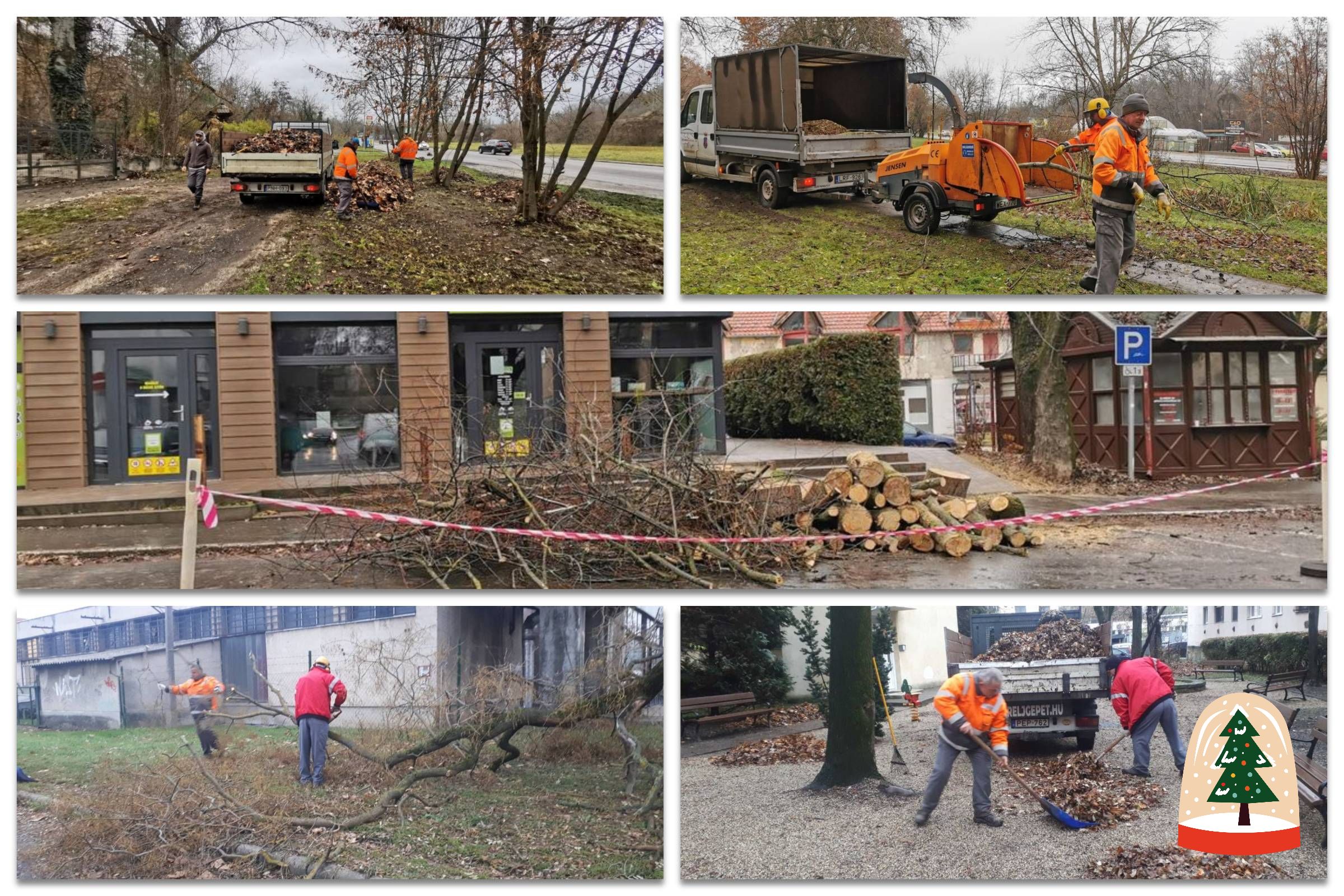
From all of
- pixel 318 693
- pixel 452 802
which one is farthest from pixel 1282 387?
pixel 318 693

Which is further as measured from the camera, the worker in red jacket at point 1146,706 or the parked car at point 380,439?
the parked car at point 380,439

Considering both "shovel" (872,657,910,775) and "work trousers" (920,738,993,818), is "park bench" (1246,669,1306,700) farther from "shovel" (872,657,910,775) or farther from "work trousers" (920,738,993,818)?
"shovel" (872,657,910,775)

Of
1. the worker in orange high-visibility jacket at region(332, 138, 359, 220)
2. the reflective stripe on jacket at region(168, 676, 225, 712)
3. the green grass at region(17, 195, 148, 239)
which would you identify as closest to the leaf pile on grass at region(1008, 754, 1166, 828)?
the reflective stripe on jacket at region(168, 676, 225, 712)

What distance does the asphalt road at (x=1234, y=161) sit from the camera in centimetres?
668

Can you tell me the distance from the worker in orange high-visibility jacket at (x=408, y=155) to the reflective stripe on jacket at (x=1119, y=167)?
4.12 metres

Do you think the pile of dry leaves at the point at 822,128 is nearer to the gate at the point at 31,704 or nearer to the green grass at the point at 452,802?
the green grass at the point at 452,802

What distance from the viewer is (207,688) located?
609cm

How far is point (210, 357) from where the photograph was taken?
9992 mm

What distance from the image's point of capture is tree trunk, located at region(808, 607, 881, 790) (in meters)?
5.88

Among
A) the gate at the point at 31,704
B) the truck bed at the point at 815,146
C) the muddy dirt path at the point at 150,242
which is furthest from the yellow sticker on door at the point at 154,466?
the truck bed at the point at 815,146

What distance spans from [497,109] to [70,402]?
5.17 meters

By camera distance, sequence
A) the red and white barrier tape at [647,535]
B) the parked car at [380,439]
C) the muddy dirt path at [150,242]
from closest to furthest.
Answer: the red and white barrier tape at [647,535], the muddy dirt path at [150,242], the parked car at [380,439]

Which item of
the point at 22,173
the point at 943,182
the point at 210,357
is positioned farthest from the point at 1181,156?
the point at 210,357

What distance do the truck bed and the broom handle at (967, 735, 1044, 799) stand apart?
3571mm
